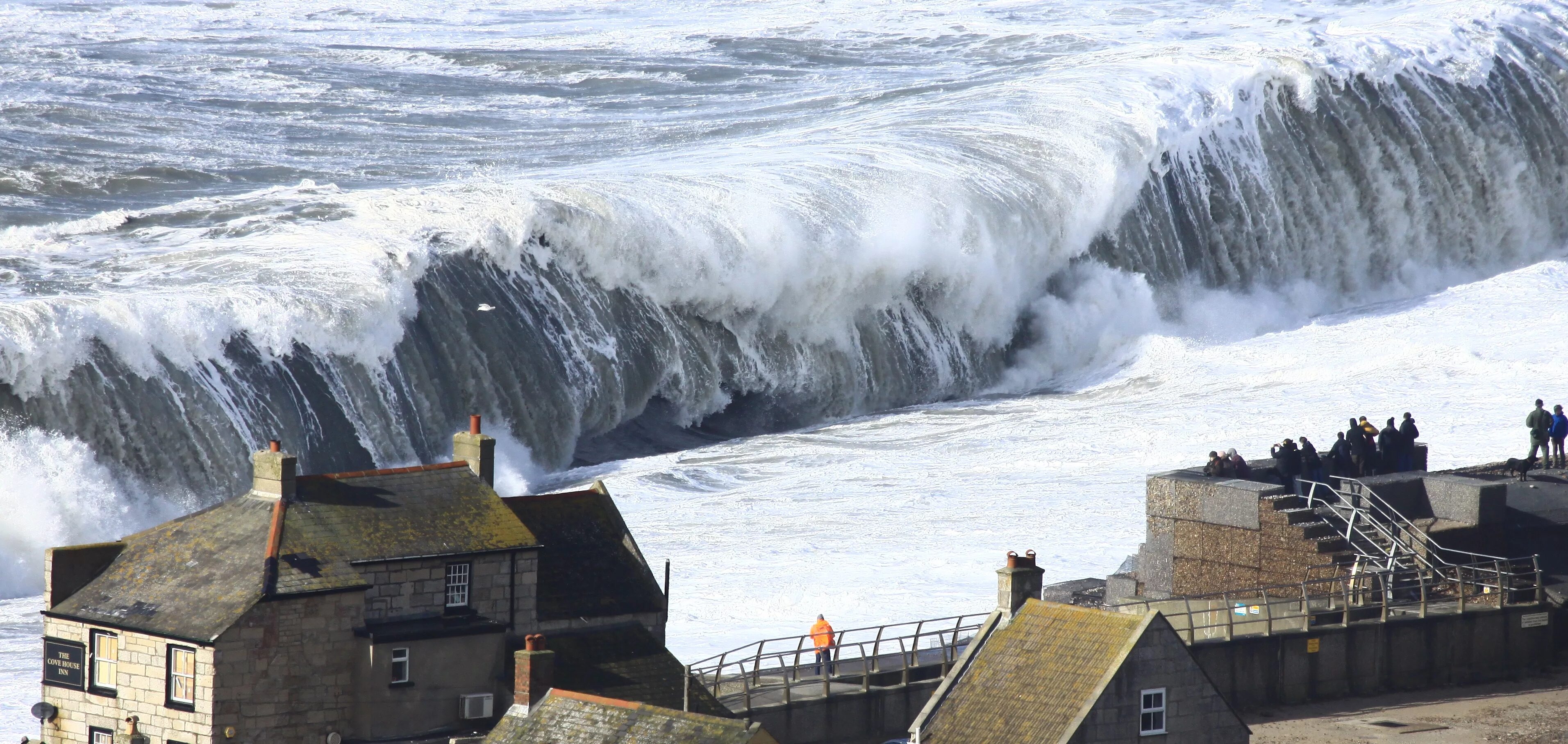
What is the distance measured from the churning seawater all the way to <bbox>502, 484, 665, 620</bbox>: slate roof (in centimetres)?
494

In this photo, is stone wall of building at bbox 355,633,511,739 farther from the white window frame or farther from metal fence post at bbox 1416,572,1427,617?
metal fence post at bbox 1416,572,1427,617

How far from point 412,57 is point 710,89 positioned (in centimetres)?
928

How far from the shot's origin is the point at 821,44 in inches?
3017

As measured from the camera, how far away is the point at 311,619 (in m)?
22.4

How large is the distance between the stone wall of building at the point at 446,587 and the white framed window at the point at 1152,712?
642cm

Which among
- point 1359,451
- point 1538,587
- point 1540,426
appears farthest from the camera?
point 1540,426

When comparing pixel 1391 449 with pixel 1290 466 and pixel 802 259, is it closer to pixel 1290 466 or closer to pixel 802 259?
pixel 1290 466

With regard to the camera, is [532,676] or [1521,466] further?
[1521,466]

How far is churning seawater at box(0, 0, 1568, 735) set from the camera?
39.2 meters

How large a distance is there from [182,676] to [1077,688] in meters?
8.19

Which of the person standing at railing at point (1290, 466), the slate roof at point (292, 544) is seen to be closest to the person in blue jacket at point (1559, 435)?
the person standing at railing at point (1290, 466)

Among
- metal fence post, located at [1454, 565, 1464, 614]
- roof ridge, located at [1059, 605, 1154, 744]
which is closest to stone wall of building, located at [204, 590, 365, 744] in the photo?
roof ridge, located at [1059, 605, 1154, 744]

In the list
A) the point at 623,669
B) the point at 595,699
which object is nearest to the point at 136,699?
the point at 623,669

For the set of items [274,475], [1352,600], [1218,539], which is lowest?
[1352,600]
